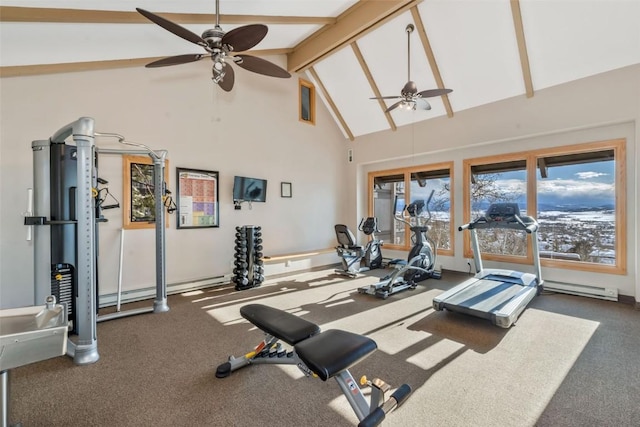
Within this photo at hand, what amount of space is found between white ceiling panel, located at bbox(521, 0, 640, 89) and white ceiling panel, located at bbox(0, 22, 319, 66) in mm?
4584

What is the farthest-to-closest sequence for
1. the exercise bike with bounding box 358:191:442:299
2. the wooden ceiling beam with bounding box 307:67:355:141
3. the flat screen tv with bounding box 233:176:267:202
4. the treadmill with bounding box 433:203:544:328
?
1. the wooden ceiling beam with bounding box 307:67:355:141
2. the flat screen tv with bounding box 233:176:267:202
3. the exercise bike with bounding box 358:191:442:299
4. the treadmill with bounding box 433:203:544:328

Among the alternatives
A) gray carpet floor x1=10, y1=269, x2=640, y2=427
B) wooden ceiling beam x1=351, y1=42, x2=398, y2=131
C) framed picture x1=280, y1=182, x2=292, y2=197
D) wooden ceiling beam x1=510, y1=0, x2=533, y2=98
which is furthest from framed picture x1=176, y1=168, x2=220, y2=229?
wooden ceiling beam x1=510, y1=0, x2=533, y2=98

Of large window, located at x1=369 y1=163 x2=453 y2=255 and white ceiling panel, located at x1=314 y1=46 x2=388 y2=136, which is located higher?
white ceiling panel, located at x1=314 y1=46 x2=388 y2=136

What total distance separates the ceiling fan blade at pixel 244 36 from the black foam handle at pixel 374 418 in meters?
2.86

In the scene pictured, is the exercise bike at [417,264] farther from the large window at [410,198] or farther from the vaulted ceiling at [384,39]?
the vaulted ceiling at [384,39]

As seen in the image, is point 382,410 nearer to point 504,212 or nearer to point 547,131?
point 504,212

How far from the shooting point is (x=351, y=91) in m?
6.86

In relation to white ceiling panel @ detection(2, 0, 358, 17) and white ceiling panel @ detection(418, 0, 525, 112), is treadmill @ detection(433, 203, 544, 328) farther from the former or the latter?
white ceiling panel @ detection(2, 0, 358, 17)

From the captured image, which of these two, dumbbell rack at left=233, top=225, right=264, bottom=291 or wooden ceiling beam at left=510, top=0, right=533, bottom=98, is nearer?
wooden ceiling beam at left=510, top=0, right=533, bottom=98

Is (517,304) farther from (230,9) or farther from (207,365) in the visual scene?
(230,9)

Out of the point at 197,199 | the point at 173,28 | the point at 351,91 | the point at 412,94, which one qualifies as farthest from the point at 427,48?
the point at 197,199

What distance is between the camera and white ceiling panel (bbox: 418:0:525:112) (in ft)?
14.9

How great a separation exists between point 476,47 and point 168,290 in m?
6.43

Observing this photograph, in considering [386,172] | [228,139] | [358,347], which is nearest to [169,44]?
[228,139]
